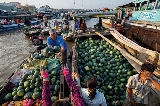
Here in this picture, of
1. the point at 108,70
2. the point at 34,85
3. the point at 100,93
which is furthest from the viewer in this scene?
the point at 108,70

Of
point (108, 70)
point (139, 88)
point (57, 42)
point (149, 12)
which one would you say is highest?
point (149, 12)

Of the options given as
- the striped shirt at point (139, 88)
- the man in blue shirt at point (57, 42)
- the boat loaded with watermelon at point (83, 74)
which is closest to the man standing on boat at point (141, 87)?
the striped shirt at point (139, 88)

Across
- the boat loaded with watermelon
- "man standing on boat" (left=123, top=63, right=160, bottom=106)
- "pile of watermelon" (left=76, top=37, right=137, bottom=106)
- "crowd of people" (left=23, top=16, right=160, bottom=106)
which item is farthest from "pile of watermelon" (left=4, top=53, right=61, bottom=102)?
"man standing on boat" (left=123, top=63, right=160, bottom=106)

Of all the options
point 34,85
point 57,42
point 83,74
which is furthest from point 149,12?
point 34,85

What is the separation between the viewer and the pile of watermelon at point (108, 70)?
518 centimetres

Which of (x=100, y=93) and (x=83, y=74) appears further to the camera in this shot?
(x=83, y=74)

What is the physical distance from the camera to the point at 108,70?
20.3ft

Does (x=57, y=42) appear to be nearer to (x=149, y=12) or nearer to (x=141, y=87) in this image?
(x=141, y=87)

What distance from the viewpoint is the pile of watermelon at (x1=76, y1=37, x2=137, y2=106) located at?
518cm

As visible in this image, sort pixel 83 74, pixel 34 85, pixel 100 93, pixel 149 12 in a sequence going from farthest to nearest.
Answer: pixel 149 12
pixel 83 74
pixel 34 85
pixel 100 93

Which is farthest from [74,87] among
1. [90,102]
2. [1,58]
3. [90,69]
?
[1,58]

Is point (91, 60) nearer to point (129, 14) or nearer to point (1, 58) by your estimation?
point (1, 58)

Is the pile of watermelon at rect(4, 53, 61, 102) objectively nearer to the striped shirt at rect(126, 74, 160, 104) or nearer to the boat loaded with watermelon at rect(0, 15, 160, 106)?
the boat loaded with watermelon at rect(0, 15, 160, 106)

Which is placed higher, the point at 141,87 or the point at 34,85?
the point at 141,87
